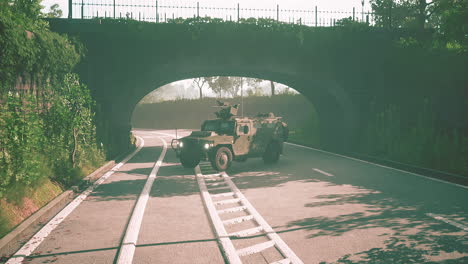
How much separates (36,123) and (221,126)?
6.96 metres

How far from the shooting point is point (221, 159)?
12.7m

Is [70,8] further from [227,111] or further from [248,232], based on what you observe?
[248,232]

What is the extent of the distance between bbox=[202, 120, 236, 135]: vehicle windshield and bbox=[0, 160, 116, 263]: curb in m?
5.40

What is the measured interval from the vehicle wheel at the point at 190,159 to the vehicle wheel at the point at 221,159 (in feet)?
2.01

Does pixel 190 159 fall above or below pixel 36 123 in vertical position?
below

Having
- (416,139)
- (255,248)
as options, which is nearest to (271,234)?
(255,248)

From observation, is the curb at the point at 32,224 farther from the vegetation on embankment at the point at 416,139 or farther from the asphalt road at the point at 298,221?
the vegetation on embankment at the point at 416,139

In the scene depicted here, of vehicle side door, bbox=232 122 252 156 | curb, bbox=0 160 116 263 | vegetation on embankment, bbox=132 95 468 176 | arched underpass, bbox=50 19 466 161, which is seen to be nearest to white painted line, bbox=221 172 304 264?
→ curb, bbox=0 160 116 263

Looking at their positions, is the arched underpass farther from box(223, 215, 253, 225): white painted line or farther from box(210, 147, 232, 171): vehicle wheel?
box(223, 215, 253, 225): white painted line

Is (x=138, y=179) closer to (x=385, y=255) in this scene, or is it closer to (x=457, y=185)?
(x=385, y=255)

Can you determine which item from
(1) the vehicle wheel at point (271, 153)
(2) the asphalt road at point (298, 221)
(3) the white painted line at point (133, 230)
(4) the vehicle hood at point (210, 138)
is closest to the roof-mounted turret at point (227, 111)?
(4) the vehicle hood at point (210, 138)

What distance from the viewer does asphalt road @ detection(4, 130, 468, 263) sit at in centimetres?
496

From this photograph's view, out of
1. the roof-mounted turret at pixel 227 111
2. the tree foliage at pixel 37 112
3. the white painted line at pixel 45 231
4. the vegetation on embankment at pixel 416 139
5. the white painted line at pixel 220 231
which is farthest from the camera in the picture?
the roof-mounted turret at pixel 227 111

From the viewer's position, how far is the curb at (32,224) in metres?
5.23
